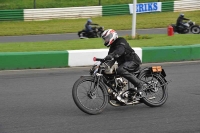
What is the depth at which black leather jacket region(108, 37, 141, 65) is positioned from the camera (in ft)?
26.8

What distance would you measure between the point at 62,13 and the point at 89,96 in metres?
26.3

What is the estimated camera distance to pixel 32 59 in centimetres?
1298

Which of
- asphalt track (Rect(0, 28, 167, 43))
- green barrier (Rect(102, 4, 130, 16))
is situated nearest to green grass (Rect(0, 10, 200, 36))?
green barrier (Rect(102, 4, 130, 16))

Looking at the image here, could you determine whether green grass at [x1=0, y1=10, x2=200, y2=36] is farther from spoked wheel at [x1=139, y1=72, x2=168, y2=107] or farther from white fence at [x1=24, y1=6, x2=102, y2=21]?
spoked wheel at [x1=139, y1=72, x2=168, y2=107]

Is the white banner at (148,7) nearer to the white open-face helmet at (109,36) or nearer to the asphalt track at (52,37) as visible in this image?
the asphalt track at (52,37)

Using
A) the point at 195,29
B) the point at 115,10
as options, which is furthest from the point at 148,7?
the point at 195,29

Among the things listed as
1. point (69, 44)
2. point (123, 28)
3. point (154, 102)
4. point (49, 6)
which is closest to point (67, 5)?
point (49, 6)

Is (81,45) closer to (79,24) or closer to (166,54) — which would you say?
(166,54)

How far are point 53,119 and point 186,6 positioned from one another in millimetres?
29973

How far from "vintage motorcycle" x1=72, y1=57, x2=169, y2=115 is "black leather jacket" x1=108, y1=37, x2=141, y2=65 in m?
0.17

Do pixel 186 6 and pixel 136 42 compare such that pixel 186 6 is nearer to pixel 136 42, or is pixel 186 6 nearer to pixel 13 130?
pixel 136 42

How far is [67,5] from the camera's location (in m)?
36.4

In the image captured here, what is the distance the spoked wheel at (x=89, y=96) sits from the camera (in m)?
7.92

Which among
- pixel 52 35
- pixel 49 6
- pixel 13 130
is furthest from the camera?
pixel 49 6
